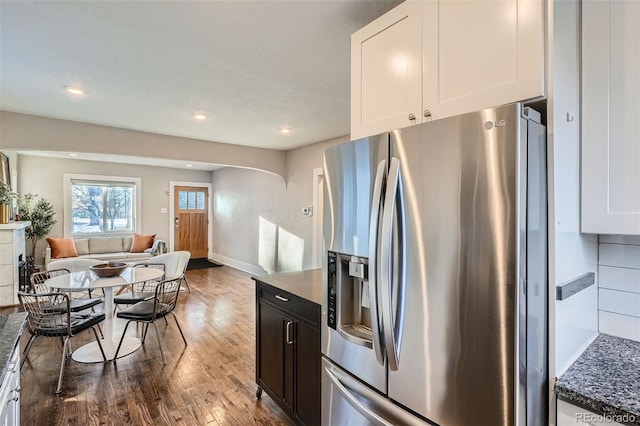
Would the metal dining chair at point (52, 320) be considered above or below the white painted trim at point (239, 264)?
above

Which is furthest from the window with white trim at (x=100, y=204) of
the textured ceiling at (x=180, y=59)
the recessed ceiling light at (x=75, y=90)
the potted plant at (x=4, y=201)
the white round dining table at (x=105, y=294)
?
the recessed ceiling light at (x=75, y=90)

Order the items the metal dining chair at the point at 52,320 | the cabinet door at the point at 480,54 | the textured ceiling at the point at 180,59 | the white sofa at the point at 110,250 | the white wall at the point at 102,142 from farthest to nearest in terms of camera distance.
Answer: the white sofa at the point at 110,250 → the white wall at the point at 102,142 → the metal dining chair at the point at 52,320 → the textured ceiling at the point at 180,59 → the cabinet door at the point at 480,54

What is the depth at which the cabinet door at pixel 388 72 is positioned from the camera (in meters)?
1.38

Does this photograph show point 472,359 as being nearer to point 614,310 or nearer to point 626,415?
point 626,415

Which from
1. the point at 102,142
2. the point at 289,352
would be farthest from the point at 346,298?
the point at 102,142

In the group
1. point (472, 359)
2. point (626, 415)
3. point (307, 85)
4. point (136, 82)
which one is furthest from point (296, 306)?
point (136, 82)

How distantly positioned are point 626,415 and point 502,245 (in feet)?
1.82

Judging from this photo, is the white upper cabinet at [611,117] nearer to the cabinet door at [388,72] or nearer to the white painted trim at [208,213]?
the cabinet door at [388,72]

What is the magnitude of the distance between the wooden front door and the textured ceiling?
15.9 feet

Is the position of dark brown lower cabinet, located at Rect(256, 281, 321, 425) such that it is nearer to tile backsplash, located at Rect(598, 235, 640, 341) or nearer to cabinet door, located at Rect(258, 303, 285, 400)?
cabinet door, located at Rect(258, 303, 285, 400)

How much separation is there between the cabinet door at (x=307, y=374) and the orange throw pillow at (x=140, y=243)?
6.24 m

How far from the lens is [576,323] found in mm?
1224

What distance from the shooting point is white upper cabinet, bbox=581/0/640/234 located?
116 centimetres
